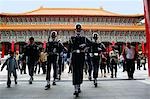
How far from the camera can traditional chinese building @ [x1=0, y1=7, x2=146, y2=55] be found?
5147 cm

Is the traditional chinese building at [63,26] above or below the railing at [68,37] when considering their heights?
above

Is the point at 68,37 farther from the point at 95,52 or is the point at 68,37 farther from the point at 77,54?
the point at 77,54

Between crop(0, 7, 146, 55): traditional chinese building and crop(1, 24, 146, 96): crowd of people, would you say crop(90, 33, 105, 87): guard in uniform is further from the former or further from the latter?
crop(0, 7, 146, 55): traditional chinese building

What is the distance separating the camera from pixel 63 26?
51.4 m

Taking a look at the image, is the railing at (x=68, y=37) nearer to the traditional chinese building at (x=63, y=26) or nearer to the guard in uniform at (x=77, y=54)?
the traditional chinese building at (x=63, y=26)

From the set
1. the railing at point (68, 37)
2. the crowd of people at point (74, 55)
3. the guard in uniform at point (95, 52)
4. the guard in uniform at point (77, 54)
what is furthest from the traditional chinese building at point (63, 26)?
the guard in uniform at point (77, 54)

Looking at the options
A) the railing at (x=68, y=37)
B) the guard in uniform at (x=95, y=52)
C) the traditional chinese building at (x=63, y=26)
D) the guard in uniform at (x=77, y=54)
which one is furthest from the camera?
the railing at (x=68, y=37)

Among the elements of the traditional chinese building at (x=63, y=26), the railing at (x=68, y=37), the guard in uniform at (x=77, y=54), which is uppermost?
the traditional chinese building at (x=63, y=26)

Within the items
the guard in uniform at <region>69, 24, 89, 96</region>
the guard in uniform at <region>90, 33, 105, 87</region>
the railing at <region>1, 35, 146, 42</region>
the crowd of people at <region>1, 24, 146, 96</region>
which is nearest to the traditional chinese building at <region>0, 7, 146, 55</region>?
the railing at <region>1, 35, 146, 42</region>

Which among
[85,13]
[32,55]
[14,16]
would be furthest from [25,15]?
[32,55]

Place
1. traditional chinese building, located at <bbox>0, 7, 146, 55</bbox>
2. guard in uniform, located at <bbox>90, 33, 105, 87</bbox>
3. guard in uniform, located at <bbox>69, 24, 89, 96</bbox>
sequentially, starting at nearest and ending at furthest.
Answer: guard in uniform, located at <bbox>69, 24, 89, 96</bbox> → guard in uniform, located at <bbox>90, 33, 105, 87</bbox> → traditional chinese building, located at <bbox>0, 7, 146, 55</bbox>

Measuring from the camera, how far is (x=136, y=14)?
178 feet

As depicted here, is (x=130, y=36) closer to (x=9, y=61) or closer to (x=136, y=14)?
(x=136, y=14)

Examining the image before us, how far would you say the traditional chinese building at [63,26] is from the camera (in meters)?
51.5
